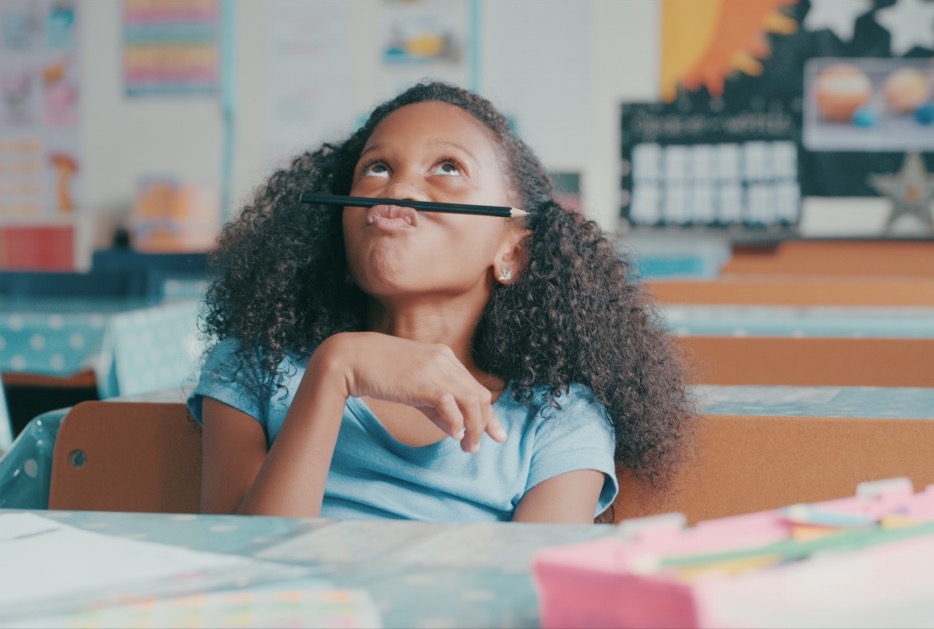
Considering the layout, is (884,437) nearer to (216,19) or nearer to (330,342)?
(330,342)

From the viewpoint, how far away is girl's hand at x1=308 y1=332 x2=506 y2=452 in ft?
2.98

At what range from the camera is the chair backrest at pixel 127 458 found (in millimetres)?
1196

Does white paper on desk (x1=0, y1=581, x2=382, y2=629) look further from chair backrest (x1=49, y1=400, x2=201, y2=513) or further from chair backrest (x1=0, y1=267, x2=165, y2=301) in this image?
chair backrest (x1=0, y1=267, x2=165, y2=301)

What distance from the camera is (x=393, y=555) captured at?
24.6 inches

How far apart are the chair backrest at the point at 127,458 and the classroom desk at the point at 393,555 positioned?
438 mm

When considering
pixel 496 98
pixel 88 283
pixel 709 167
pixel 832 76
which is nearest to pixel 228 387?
pixel 88 283

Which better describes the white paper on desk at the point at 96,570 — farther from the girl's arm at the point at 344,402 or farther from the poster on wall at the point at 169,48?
the poster on wall at the point at 169,48

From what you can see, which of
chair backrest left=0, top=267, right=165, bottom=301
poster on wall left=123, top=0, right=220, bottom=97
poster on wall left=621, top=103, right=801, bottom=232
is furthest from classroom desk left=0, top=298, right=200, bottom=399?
poster on wall left=123, top=0, right=220, bottom=97

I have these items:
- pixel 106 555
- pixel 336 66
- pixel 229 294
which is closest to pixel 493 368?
pixel 229 294

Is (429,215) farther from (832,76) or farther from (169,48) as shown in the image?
(169,48)

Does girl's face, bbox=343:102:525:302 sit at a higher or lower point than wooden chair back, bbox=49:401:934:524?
higher

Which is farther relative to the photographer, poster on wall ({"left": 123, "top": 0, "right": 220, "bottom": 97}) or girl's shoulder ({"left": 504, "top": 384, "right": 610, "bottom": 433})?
poster on wall ({"left": 123, "top": 0, "right": 220, "bottom": 97})

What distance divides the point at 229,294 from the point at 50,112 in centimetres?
480

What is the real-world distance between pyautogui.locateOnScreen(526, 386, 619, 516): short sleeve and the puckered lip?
0.75ft
